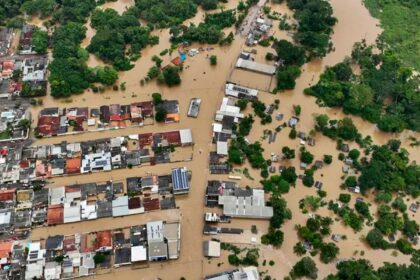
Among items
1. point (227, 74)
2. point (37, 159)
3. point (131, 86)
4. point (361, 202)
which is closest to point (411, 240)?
point (361, 202)

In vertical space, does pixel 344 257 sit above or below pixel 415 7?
below

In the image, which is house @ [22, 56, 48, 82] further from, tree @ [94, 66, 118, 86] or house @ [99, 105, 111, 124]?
house @ [99, 105, 111, 124]

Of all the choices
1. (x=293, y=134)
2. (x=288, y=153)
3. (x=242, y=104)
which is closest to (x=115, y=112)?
(x=242, y=104)

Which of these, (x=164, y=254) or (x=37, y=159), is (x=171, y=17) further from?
(x=164, y=254)

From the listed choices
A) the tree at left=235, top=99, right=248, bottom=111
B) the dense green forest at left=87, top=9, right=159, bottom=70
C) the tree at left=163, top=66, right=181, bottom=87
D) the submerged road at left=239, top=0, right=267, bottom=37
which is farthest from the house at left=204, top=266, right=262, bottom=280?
the submerged road at left=239, top=0, right=267, bottom=37

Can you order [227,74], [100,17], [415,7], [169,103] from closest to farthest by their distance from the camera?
[169,103]
[227,74]
[100,17]
[415,7]

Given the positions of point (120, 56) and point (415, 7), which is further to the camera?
point (415, 7)

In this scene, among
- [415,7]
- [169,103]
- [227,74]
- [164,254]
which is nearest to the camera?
[164,254]
